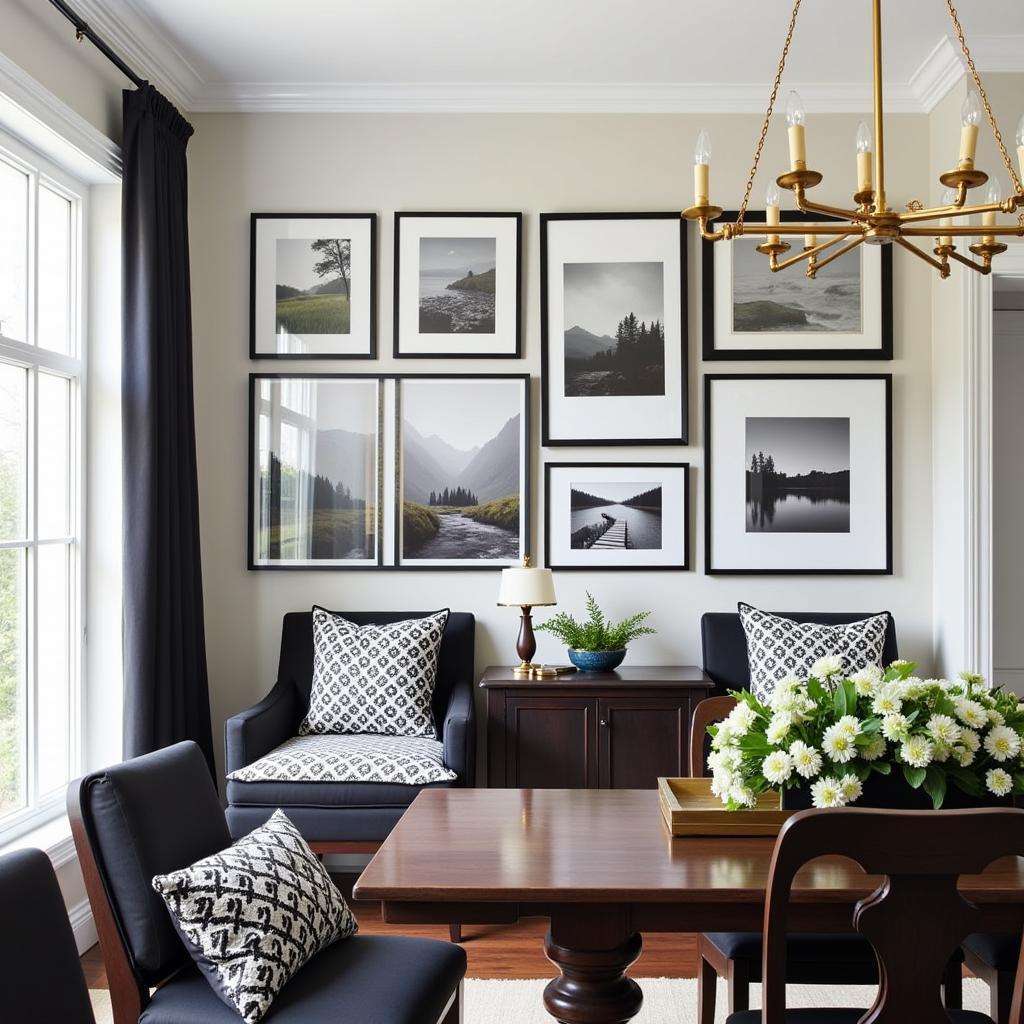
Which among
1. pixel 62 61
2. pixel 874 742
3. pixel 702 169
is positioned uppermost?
pixel 62 61

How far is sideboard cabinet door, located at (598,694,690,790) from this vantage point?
378cm

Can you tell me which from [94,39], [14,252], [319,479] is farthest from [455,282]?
[14,252]

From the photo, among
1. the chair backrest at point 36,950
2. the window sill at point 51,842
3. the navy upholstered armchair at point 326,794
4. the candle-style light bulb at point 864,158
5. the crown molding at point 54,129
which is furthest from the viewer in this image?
the navy upholstered armchair at point 326,794

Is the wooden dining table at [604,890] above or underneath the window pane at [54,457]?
underneath

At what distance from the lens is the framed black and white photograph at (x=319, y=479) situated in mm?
4242

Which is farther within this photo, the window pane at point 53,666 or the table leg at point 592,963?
the window pane at point 53,666

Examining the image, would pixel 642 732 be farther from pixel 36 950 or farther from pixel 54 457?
pixel 36 950

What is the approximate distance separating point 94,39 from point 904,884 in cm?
336

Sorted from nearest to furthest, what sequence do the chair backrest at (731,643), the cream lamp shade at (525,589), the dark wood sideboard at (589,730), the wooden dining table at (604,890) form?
the wooden dining table at (604,890), the dark wood sideboard at (589,730), the cream lamp shade at (525,589), the chair backrest at (731,643)

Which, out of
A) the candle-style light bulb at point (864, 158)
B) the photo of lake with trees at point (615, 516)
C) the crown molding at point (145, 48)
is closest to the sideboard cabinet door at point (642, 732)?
the photo of lake with trees at point (615, 516)

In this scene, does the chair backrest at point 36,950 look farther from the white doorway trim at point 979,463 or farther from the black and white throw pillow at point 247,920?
the white doorway trim at point 979,463

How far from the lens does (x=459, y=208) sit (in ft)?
14.1

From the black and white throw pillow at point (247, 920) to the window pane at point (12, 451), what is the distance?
1.71 m

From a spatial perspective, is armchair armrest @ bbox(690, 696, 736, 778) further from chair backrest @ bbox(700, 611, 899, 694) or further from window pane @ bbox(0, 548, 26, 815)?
window pane @ bbox(0, 548, 26, 815)
